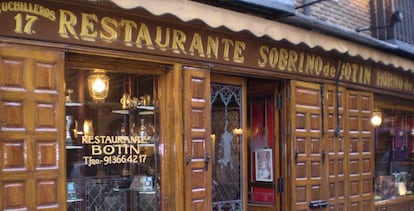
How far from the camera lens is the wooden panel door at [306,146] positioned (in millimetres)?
7246

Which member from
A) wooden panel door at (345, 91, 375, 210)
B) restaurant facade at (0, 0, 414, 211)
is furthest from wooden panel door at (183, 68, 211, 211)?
wooden panel door at (345, 91, 375, 210)

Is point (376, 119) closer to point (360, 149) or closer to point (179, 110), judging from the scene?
point (360, 149)

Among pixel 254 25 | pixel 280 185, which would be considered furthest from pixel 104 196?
pixel 280 185

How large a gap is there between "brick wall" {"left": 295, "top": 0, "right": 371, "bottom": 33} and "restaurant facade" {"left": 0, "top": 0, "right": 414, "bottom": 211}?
0.84 meters

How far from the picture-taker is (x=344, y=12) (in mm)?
9078

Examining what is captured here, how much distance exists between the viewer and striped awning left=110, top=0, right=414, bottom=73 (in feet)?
16.9

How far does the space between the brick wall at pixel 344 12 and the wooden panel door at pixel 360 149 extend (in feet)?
4.22

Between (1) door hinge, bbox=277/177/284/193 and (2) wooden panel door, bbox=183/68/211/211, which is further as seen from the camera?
(1) door hinge, bbox=277/177/284/193

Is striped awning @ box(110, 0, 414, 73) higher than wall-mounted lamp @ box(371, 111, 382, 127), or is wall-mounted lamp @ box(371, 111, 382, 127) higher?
striped awning @ box(110, 0, 414, 73)

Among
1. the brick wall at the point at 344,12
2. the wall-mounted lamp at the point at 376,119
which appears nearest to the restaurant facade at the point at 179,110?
the wall-mounted lamp at the point at 376,119

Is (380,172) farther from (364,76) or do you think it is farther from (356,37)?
(356,37)

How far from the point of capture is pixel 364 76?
28.4ft

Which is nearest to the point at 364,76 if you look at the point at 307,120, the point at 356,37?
the point at 356,37

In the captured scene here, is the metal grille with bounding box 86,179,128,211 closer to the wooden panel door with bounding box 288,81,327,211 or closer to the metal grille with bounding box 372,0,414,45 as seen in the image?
the wooden panel door with bounding box 288,81,327,211
